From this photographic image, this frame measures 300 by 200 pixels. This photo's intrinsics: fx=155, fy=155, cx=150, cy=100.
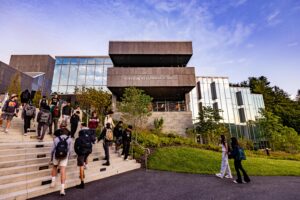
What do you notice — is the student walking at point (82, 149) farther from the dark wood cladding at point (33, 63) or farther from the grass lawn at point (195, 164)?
the dark wood cladding at point (33, 63)

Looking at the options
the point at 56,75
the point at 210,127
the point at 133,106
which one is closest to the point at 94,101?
the point at 133,106

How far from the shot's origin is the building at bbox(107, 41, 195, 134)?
67.7 feet

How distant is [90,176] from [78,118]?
150 inches

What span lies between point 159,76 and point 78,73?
22.2m

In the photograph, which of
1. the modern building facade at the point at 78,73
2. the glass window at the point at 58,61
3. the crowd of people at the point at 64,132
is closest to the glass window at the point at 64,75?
the modern building facade at the point at 78,73

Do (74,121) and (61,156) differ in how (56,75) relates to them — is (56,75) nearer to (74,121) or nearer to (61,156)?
Answer: (74,121)

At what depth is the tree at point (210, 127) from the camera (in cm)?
1841

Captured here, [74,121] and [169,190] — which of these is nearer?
[169,190]

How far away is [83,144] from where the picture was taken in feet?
16.8

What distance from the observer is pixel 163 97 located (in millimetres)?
26219

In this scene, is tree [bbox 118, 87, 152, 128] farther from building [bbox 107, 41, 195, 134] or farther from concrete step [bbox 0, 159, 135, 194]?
concrete step [bbox 0, 159, 135, 194]

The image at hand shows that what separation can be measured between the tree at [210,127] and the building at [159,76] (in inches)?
66.8

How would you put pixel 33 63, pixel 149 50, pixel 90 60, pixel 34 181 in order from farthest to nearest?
pixel 33 63 → pixel 90 60 → pixel 149 50 → pixel 34 181

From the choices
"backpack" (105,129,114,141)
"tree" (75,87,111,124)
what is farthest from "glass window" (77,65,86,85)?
"backpack" (105,129,114,141)
